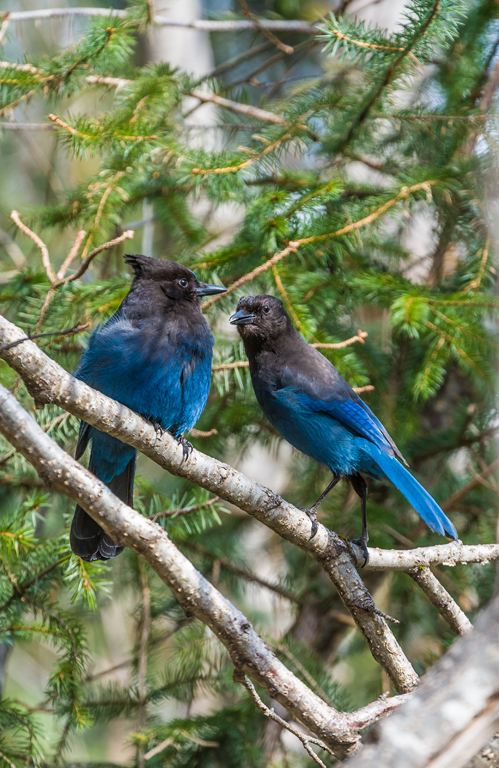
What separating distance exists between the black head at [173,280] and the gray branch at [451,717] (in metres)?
2.25

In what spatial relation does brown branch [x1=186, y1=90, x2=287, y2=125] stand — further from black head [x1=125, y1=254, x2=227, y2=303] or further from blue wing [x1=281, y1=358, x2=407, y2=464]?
blue wing [x1=281, y1=358, x2=407, y2=464]

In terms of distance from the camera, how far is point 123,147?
3.28 meters

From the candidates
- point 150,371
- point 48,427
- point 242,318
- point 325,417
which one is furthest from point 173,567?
point 242,318

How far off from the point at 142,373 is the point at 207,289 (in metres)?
0.56

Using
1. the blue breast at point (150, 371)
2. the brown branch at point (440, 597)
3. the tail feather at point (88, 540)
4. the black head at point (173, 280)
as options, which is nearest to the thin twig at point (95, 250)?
the blue breast at point (150, 371)

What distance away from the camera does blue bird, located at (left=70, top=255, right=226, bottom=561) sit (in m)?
2.98

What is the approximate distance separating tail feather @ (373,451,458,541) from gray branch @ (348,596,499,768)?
1552mm

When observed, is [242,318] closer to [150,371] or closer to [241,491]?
[150,371]

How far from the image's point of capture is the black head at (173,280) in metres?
3.31

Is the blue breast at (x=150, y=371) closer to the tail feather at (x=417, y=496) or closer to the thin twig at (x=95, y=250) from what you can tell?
the thin twig at (x=95, y=250)

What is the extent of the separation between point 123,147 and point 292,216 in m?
0.81

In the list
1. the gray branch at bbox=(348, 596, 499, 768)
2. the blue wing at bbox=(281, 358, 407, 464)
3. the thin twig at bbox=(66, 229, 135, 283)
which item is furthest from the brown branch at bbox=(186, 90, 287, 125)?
the gray branch at bbox=(348, 596, 499, 768)

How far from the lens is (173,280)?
334cm

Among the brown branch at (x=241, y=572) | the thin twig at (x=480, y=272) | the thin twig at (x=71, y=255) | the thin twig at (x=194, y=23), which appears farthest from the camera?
the thin twig at (x=194, y=23)
